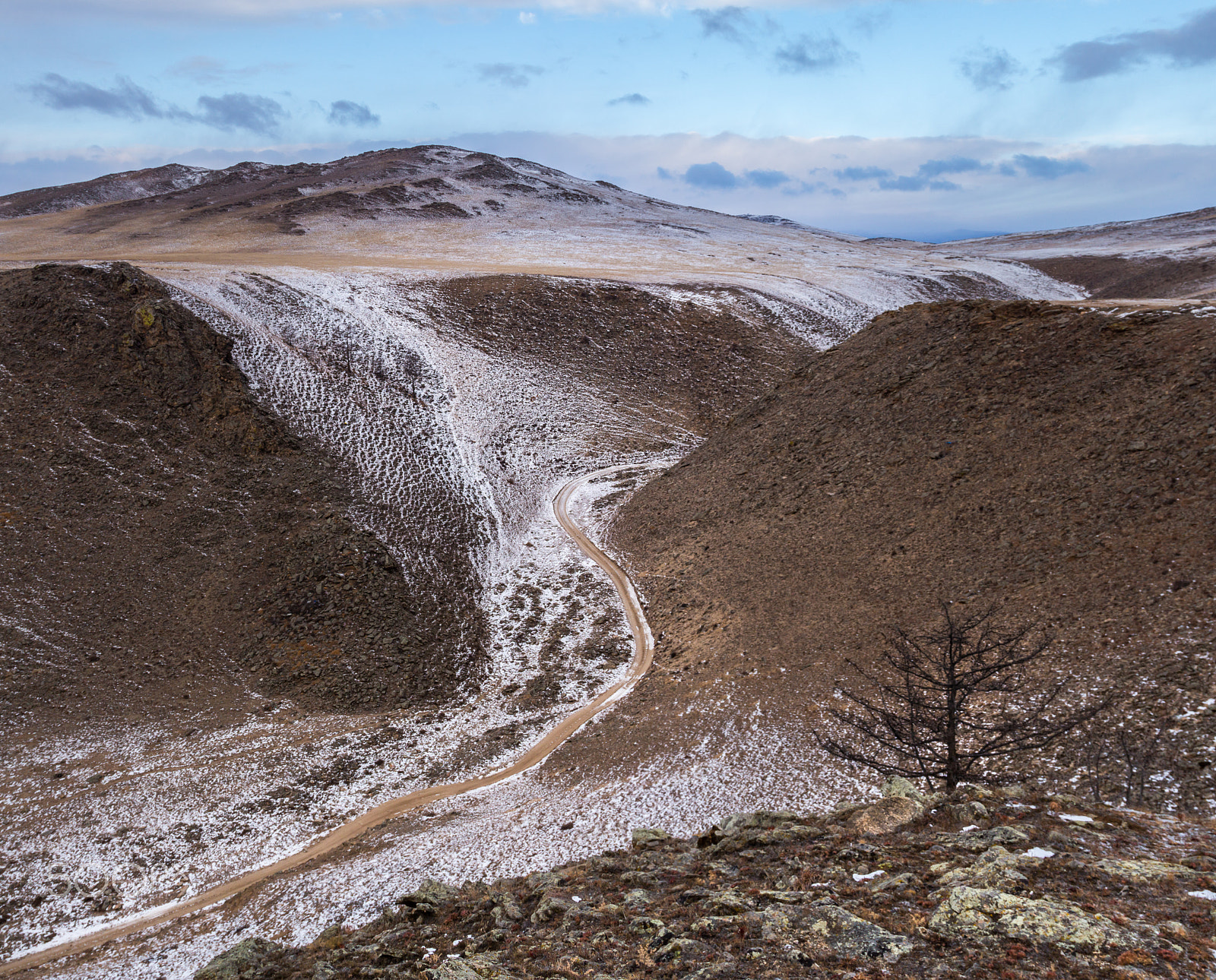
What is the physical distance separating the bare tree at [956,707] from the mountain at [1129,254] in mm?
37222

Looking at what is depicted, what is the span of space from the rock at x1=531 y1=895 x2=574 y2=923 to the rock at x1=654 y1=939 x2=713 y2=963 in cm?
216

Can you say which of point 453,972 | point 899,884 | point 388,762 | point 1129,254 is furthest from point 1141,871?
point 1129,254

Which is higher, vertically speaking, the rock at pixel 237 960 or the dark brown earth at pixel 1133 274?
the dark brown earth at pixel 1133 274

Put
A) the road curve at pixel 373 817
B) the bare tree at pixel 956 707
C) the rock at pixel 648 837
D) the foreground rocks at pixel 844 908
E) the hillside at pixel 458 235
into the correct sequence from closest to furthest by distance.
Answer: the foreground rocks at pixel 844 908
the bare tree at pixel 956 707
the rock at pixel 648 837
the road curve at pixel 373 817
the hillside at pixel 458 235

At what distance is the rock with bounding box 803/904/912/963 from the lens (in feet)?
19.9

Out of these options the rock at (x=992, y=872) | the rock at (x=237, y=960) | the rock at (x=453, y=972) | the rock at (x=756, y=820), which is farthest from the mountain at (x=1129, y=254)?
the rock at (x=237, y=960)

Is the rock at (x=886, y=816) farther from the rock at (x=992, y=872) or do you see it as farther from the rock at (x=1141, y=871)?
the rock at (x=1141, y=871)

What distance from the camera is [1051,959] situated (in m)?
5.43

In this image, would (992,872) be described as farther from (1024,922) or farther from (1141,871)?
(1141,871)

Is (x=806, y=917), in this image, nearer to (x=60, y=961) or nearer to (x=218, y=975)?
(x=218, y=975)

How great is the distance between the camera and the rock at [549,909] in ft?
28.2

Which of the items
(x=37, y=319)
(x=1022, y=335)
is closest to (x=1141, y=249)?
(x=1022, y=335)

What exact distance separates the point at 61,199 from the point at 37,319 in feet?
300

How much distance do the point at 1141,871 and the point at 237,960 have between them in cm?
1075
